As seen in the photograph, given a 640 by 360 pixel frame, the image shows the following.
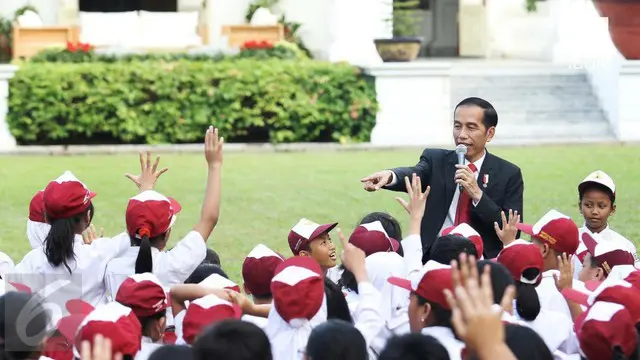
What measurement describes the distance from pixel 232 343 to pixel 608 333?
1219 millimetres

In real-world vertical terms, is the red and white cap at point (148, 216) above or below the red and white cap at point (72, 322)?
above

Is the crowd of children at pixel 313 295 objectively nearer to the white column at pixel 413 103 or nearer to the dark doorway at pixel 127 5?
the white column at pixel 413 103

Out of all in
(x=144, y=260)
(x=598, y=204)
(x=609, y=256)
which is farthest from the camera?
(x=598, y=204)

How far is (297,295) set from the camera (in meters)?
4.48

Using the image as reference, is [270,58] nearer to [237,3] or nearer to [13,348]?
[237,3]

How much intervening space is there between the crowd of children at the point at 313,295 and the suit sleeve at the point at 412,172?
247 mm

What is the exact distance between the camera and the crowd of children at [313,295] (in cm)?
384

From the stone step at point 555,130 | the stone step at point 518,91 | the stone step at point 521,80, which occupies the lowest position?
the stone step at point 555,130

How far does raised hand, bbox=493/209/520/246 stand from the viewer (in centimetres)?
631

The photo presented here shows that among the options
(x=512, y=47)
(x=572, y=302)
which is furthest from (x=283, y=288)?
(x=512, y=47)

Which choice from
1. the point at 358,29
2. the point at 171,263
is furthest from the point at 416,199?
the point at 358,29

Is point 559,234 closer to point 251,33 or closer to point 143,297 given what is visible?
point 143,297

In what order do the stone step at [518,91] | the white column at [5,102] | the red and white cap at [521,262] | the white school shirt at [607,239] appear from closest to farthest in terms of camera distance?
the red and white cap at [521,262]
the white school shirt at [607,239]
the white column at [5,102]
the stone step at [518,91]

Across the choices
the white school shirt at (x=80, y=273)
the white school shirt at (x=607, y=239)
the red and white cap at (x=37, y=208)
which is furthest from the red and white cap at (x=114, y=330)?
the white school shirt at (x=607, y=239)
